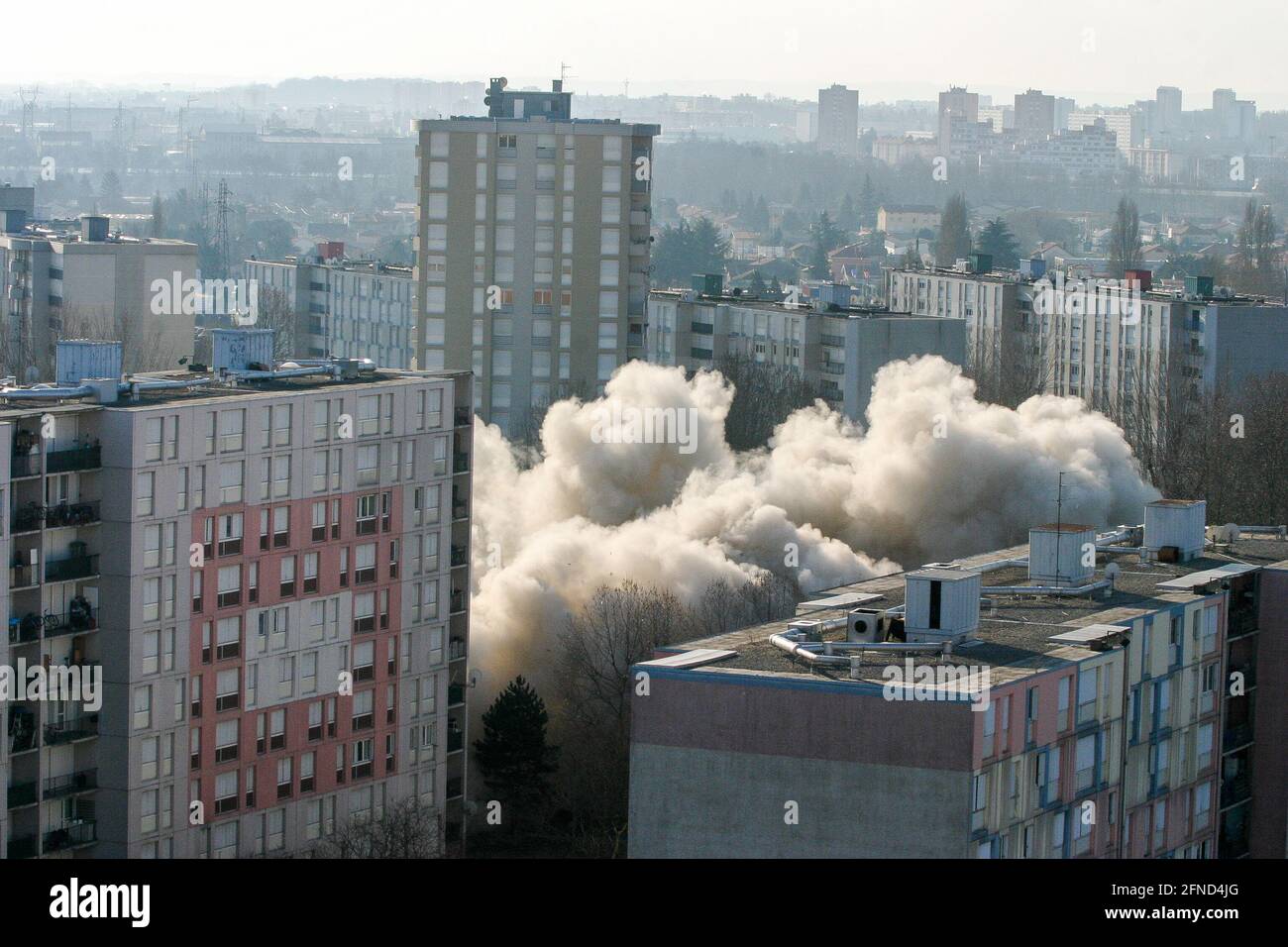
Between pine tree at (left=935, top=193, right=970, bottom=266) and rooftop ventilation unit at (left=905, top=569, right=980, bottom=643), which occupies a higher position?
pine tree at (left=935, top=193, right=970, bottom=266)

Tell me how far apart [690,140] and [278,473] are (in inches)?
6525

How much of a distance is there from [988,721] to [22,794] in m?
8.93

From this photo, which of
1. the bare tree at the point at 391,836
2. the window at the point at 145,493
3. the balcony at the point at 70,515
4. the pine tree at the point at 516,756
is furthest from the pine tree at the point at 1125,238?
the balcony at the point at 70,515

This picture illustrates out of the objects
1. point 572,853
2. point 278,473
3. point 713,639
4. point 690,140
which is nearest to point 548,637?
point 572,853

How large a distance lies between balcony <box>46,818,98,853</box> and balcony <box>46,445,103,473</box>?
3.08 metres

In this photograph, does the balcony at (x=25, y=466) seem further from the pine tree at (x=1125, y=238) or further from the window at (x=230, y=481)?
the pine tree at (x=1125, y=238)

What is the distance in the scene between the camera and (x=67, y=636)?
20609mm

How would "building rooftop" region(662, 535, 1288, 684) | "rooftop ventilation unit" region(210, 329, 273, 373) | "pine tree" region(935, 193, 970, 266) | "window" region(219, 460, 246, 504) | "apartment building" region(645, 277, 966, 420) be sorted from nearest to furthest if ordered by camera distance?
"building rooftop" region(662, 535, 1288, 684), "window" region(219, 460, 246, 504), "rooftop ventilation unit" region(210, 329, 273, 373), "apartment building" region(645, 277, 966, 420), "pine tree" region(935, 193, 970, 266)

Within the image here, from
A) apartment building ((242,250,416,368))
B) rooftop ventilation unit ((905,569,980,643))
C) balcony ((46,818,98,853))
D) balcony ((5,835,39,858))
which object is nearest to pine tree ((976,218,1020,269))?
apartment building ((242,250,416,368))

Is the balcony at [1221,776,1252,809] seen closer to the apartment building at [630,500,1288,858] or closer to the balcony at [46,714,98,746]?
the apartment building at [630,500,1288,858]

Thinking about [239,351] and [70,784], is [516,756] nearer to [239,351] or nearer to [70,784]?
[239,351]

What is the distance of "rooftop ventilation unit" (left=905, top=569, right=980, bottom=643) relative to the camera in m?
17.4

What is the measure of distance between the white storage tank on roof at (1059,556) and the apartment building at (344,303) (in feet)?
120
